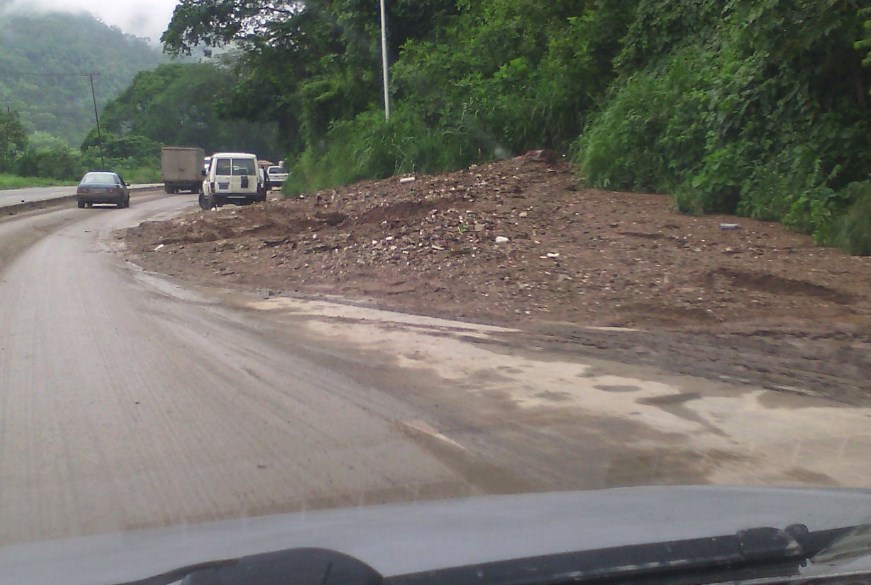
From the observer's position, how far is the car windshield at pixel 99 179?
3534cm

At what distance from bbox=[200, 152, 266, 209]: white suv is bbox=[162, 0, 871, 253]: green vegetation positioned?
7.95 feet

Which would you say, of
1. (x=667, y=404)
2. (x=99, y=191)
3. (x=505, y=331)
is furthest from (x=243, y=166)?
(x=667, y=404)

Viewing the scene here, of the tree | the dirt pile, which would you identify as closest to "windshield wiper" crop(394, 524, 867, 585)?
the dirt pile

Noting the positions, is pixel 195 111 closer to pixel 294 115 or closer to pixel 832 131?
pixel 294 115

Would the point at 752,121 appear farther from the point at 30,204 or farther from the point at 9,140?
the point at 9,140

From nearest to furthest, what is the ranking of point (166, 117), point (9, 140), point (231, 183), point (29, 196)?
1. point (231, 183)
2. point (29, 196)
3. point (9, 140)
4. point (166, 117)

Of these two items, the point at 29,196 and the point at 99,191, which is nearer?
the point at 99,191

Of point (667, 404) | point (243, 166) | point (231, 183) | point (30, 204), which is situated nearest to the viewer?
point (667, 404)

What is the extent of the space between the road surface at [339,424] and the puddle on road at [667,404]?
24 mm

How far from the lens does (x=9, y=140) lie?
269ft

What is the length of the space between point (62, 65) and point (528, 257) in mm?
144191

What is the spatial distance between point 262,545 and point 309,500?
6.82 ft

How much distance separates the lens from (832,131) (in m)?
17.0

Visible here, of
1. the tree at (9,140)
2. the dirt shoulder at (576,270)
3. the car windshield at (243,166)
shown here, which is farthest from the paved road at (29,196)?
the tree at (9,140)
